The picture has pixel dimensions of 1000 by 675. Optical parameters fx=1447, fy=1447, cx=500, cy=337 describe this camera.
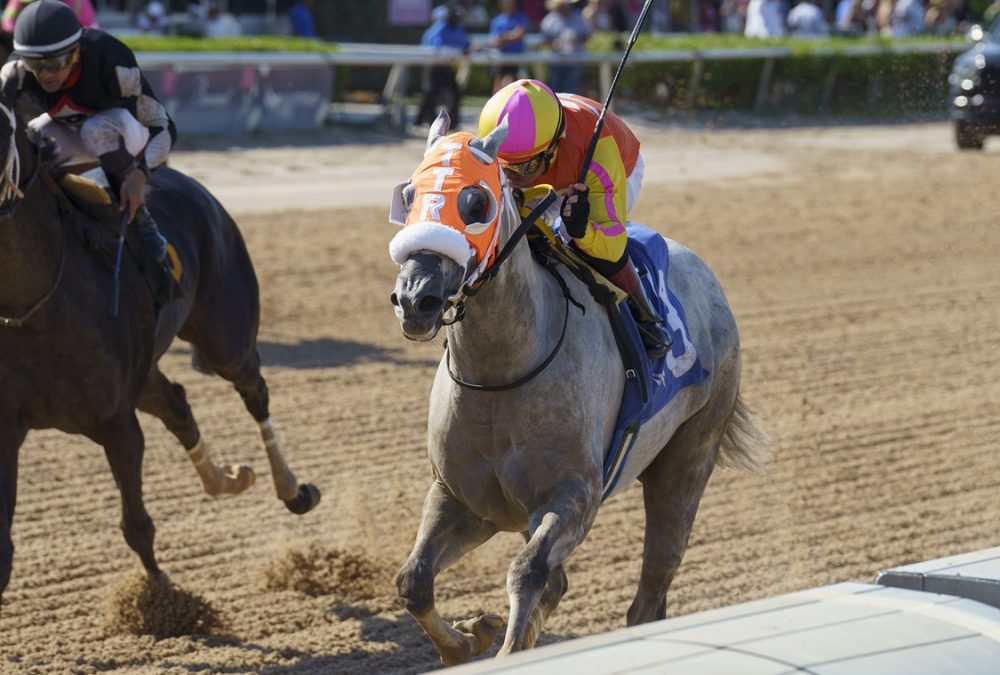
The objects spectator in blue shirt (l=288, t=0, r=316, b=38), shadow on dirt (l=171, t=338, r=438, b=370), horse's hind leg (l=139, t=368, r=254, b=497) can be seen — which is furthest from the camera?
spectator in blue shirt (l=288, t=0, r=316, b=38)

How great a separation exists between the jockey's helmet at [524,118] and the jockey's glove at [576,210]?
6.2 inches

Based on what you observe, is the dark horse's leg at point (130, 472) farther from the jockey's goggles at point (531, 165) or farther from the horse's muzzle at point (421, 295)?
the horse's muzzle at point (421, 295)

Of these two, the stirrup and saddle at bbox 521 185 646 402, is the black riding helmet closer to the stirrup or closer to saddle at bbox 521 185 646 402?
saddle at bbox 521 185 646 402

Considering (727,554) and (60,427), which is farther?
(727,554)

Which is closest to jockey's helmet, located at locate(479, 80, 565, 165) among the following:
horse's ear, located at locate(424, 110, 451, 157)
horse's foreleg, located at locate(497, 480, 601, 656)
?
horse's ear, located at locate(424, 110, 451, 157)

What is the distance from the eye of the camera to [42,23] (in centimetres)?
514

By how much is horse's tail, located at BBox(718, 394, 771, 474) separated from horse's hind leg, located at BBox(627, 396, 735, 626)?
154 millimetres

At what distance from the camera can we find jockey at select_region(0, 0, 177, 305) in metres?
5.43

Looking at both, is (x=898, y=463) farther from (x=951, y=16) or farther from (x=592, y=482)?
(x=951, y=16)

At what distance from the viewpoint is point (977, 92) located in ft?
58.7

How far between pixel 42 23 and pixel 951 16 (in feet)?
81.5

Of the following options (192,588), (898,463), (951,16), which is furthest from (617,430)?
(951,16)

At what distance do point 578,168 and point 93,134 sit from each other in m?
2.16

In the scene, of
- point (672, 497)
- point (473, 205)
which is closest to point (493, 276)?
point (473, 205)
